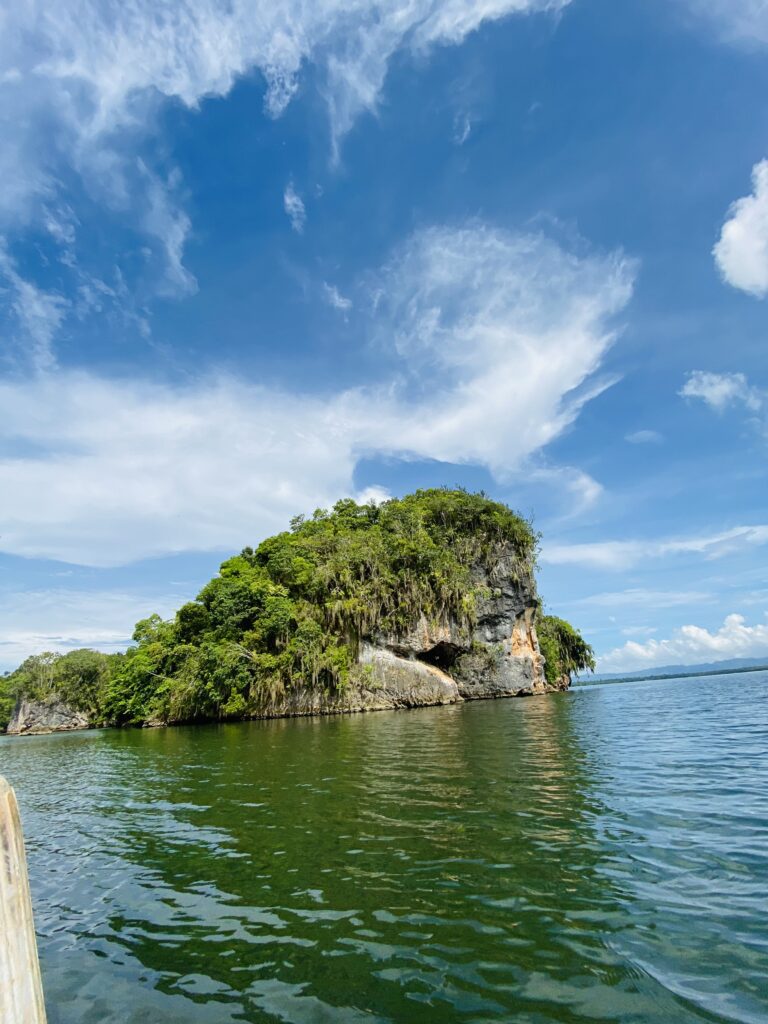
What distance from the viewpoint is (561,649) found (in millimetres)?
71625

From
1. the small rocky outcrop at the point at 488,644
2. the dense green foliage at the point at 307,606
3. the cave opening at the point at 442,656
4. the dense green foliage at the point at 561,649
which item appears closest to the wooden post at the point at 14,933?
the dense green foliage at the point at 307,606

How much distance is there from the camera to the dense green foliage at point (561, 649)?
65.1 metres

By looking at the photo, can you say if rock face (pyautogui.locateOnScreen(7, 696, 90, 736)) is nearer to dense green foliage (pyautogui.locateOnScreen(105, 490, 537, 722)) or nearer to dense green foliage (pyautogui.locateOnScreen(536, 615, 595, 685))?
dense green foliage (pyautogui.locateOnScreen(105, 490, 537, 722))

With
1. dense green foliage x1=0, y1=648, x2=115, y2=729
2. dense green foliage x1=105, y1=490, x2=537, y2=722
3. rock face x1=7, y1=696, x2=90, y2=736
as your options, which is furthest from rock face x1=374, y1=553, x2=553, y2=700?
rock face x1=7, y1=696, x2=90, y2=736

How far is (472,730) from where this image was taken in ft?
70.9

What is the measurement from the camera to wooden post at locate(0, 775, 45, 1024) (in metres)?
1.81

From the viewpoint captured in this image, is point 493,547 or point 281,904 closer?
point 281,904

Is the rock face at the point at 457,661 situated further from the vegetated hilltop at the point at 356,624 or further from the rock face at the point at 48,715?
the rock face at the point at 48,715

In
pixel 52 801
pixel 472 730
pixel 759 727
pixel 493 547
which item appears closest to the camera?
pixel 52 801

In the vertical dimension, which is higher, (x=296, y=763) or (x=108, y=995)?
(x=296, y=763)

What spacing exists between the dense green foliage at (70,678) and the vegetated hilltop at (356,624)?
1405 cm

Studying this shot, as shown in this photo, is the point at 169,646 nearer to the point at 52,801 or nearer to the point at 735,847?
the point at 52,801

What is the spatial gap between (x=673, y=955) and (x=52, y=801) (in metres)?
14.8

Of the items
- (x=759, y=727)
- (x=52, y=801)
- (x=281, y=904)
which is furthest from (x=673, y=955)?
(x=759, y=727)
